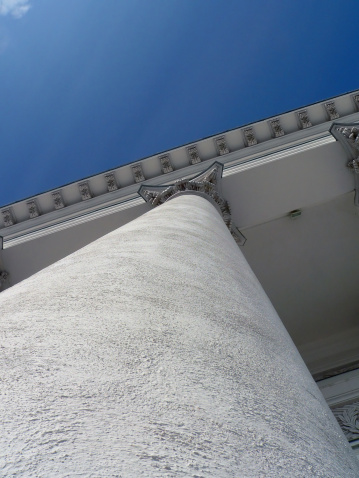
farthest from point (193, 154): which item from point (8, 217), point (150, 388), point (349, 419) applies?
point (150, 388)

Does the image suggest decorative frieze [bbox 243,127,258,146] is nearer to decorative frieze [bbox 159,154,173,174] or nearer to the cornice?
the cornice

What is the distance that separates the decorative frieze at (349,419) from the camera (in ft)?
38.7

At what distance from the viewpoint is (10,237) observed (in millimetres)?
16766

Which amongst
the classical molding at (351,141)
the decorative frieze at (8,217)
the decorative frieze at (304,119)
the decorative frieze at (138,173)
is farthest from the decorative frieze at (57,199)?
the classical molding at (351,141)

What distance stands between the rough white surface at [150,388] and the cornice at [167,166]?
1402cm

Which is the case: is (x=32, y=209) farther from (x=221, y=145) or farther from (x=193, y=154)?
(x=221, y=145)

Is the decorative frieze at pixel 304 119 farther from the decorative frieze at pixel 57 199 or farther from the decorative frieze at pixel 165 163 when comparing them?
the decorative frieze at pixel 57 199

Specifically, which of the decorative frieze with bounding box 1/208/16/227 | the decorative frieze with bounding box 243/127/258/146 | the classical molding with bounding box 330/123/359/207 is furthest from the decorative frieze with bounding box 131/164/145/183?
the classical molding with bounding box 330/123/359/207

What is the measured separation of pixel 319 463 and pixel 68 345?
0.92 meters

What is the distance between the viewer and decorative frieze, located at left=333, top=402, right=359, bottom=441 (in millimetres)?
11781

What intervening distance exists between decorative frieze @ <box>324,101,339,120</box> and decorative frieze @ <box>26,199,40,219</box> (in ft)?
31.8

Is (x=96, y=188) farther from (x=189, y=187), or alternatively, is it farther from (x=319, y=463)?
(x=319, y=463)

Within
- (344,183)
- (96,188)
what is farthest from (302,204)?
(96,188)

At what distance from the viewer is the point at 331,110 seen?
17.1 m
